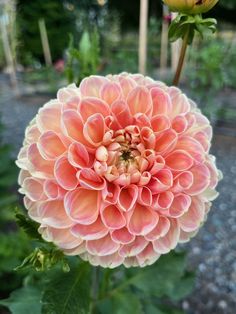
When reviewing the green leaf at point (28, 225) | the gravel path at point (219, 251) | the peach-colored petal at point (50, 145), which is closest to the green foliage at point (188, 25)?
the peach-colored petal at point (50, 145)

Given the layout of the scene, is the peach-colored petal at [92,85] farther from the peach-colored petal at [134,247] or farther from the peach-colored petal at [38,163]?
the peach-colored petal at [134,247]

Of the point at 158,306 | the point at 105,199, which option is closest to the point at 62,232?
the point at 105,199

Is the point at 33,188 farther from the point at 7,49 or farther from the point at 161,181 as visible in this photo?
the point at 7,49

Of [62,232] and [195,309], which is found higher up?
[62,232]

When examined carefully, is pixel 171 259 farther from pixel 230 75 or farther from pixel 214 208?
pixel 230 75

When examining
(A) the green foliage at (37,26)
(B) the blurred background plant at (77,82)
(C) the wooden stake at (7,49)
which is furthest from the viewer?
(A) the green foliage at (37,26)

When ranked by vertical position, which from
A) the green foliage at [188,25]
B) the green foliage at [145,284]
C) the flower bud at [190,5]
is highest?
the flower bud at [190,5]

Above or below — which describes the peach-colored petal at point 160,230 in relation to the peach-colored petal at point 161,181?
below
